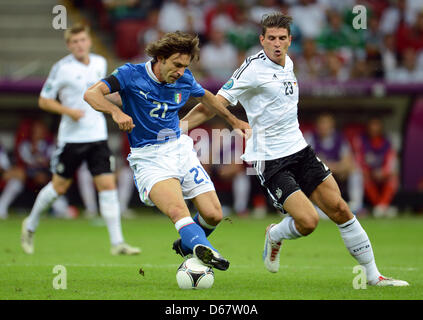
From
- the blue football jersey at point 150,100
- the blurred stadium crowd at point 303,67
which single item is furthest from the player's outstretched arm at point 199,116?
the blurred stadium crowd at point 303,67

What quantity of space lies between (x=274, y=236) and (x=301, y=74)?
358 inches

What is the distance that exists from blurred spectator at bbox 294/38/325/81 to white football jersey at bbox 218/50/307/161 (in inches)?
347

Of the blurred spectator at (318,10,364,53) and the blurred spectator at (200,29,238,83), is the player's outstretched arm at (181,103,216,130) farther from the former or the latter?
the blurred spectator at (318,10,364,53)

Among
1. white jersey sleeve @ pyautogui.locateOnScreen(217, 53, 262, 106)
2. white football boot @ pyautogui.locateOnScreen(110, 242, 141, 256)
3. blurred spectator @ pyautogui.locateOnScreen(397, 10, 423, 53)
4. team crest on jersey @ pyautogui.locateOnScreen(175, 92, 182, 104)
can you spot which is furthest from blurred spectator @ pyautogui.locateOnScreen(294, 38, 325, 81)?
team crest on jersey @ pyautogui.locateOnScreen(175, 92, 182, 104)

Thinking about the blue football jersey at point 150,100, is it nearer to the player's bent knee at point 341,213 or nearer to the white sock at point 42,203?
the player's bent knee at point 341,213

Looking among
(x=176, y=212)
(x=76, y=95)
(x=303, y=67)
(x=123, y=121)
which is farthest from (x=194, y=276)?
(x=303, y=67)

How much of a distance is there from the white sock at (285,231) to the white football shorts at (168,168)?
0.83 metres

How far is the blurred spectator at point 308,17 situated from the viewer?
58.2 ft

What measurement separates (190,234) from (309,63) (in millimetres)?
10470

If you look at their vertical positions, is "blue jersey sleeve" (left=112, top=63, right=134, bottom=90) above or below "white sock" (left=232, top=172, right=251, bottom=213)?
above

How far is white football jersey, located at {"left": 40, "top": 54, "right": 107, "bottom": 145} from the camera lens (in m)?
10.1

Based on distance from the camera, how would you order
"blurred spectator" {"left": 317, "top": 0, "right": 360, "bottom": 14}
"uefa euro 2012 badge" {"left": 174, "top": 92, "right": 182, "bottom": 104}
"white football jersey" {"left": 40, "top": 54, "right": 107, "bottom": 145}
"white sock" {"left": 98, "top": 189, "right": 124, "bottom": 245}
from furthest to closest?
"blurred spectator" {"left": 317, "top": 0, "right": 360, "bottom": 14} → "white football jersey" {"left": 40, "top": 54, "right": 107, "bottom": 145} → "white sock" {"left": 98, "top": 189, "right": 124, "bottom": 245} → "uefa euro 2012 badge" {"left": 174, "top": 92, "right": 182, "bottom": 104}

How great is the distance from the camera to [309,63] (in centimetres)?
1631
